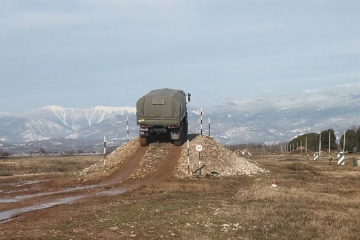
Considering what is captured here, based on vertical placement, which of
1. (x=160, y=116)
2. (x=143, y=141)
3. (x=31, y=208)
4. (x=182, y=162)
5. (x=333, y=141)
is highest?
(x=160, y=116)

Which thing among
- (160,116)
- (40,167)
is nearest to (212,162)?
(160,116)

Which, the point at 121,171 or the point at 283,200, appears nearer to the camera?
the point at 283,200

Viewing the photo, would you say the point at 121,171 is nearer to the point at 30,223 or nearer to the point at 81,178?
the point at 81,178

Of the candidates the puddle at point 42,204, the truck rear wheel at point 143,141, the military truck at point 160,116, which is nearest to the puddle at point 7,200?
the puddle at point 42,204

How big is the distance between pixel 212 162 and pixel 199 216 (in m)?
20.3

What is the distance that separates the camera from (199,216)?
1877cm

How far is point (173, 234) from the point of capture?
15.6 m

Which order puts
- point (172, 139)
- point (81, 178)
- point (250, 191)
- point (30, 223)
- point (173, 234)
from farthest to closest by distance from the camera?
point (172, 139) → point (81, 178) → point (250, 191) → point (30, 223) → point (173, 234)

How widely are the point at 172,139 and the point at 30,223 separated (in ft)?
80.3

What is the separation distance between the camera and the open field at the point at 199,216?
15.8 metres

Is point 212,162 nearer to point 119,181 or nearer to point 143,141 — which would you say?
point 143,141

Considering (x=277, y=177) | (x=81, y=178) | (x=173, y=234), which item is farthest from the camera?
(x=277, y=177)

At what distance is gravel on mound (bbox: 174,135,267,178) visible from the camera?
37016mm

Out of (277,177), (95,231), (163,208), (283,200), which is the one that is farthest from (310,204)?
(277,177)
